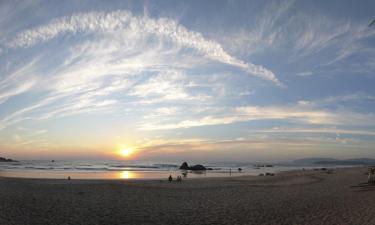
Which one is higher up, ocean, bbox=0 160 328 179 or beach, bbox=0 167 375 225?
beach, bbox=0 167 375 225

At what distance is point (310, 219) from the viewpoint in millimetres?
13719

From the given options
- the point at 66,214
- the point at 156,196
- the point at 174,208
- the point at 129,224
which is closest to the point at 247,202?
the point at 174,208

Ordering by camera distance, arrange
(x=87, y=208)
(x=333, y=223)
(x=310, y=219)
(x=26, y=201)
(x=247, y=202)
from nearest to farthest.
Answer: (x=333, y=223), (x=310, y=219), (x=87, y=208), (x=26, y=201), (x=247, y=202)

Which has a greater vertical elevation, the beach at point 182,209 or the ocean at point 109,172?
the beach at point 182,209

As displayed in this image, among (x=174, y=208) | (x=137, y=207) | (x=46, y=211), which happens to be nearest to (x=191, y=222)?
(x=174, y=208)

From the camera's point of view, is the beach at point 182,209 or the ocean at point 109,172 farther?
the ocean at point 109,172

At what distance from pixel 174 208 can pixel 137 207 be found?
199 cm

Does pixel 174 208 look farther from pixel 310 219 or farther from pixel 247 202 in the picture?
pixel 310 219

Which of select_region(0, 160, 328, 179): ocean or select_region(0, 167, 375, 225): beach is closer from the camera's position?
select_region(0, 167, 375, 225): beach

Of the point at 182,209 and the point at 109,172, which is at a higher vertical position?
the point at 182,209

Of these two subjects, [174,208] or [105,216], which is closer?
[105,216]

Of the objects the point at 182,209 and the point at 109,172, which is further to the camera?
the point at 109,172

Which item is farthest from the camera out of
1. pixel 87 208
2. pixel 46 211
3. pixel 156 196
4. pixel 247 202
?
pixel 156 196

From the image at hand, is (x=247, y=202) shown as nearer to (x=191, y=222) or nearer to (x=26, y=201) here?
(x=191, y=222)
